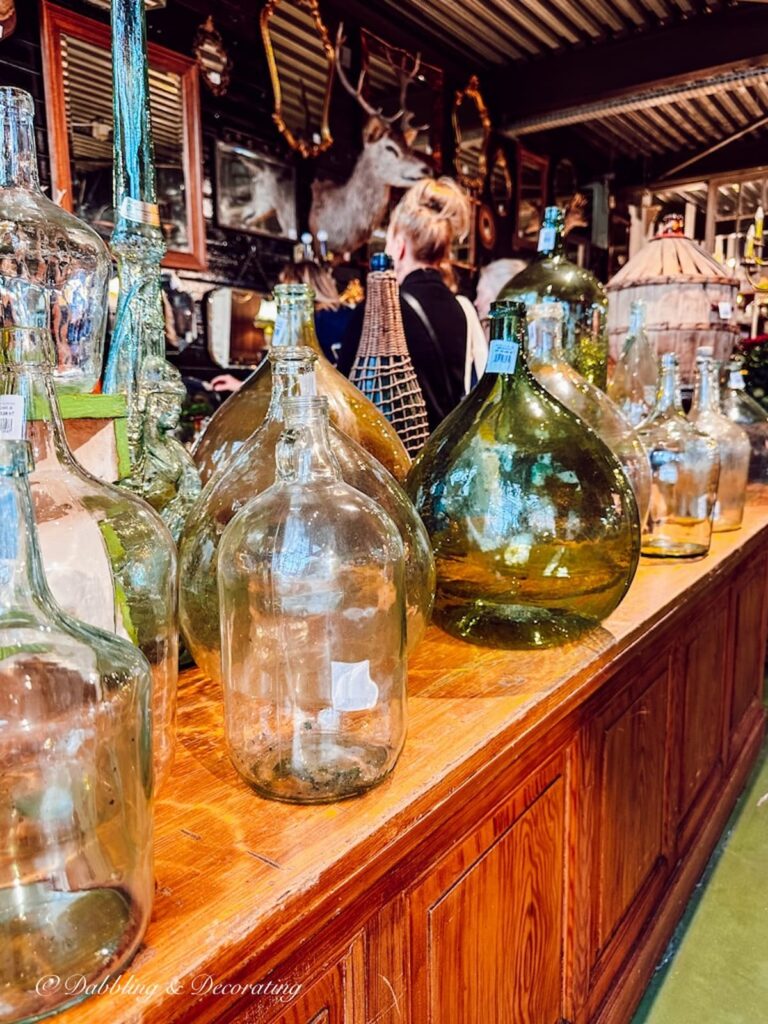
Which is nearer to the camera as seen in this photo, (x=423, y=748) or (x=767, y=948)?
(x=423, y=748)

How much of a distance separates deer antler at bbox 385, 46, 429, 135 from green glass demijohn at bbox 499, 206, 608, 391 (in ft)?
9.74

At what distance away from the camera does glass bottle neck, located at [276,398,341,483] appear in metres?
0.61

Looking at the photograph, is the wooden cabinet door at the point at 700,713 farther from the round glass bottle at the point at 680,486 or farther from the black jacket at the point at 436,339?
the black jacket at the point at 436,339

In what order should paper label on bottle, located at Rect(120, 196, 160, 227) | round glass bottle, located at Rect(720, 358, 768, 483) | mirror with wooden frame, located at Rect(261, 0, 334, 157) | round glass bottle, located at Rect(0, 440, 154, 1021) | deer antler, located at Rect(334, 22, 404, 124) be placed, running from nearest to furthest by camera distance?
round glass bottle, located at Rect(0, 440, 154, 1021), paper label on bottle, located at Rect(120, 196, 160, 227), round glass bottle, located at Rect(720, 358, 768, 483), mirror with wooden frame, located at Rect(261, 0, 334, 157), deer antler, located at Rect(334, 22, 404, 124)

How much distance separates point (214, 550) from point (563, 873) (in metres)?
0.63

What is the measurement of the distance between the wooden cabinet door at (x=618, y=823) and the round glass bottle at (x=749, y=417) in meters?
1.02

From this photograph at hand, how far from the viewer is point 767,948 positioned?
1.66 metres

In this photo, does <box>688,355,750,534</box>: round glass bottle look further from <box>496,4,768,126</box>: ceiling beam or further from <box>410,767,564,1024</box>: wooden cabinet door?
<box>496,4,768,126</box>: ceiling beam

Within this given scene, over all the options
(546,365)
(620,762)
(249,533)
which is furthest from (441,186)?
(249,533)

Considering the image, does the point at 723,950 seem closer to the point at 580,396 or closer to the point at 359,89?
the point at 580,396

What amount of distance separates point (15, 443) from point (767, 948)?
1.86 m

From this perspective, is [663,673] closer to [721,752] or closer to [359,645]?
[721,752]

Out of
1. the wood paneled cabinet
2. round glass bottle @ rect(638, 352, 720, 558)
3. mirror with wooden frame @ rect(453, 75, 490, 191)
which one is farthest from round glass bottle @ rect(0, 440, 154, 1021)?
mirror with wooden frame @ rect(453, 75, 490, 191)

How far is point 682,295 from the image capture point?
201 centimetres
